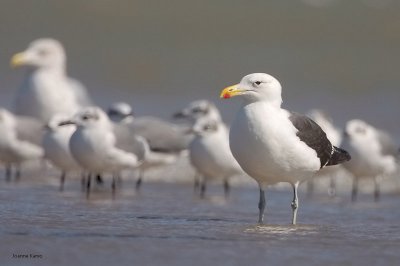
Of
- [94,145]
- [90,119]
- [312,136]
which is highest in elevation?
[90,119]

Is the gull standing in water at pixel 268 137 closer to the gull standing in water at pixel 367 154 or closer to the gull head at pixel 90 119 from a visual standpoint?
the gull head at pixel 90 119

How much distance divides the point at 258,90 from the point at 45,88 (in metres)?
7.97

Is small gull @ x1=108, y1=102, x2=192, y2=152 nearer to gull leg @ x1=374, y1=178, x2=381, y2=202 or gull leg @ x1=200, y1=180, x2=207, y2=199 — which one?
gull leg @ x1=200, y1=180, x2=207, y2=199

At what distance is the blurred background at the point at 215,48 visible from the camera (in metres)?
22.4

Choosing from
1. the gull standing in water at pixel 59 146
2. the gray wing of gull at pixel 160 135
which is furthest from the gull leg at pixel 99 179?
the gray wing of gull at pixel 160 135

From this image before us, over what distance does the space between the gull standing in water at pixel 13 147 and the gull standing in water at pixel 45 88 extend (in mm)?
1572

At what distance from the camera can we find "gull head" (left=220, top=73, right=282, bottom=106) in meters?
8.08

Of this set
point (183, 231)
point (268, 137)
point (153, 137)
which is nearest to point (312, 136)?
point (268, 137)

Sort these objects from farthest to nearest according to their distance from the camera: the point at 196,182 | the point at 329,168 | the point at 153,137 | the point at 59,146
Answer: the point at 153,137 → the point at 329,168 → the point at 196,182 → the point at 59,146

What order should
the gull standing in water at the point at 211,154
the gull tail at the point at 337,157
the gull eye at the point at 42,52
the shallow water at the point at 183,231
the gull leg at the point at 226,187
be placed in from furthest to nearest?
the gull eye at the point at 42,52, the gull standing in water at the point at 211,154, the gull leg at the point at 226,187, the gull tail at the point at 337,157, the shallow water at the point at 183,231

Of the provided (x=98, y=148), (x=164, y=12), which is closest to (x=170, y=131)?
(x=98, y=148)

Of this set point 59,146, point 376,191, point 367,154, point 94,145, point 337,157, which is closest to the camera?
point 337,157

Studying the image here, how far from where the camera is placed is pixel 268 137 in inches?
311

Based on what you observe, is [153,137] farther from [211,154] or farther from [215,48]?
[215,48]
